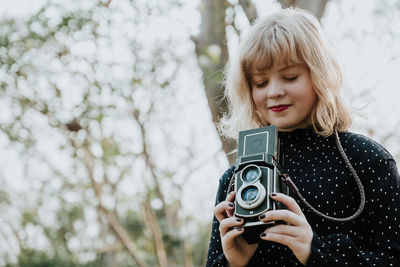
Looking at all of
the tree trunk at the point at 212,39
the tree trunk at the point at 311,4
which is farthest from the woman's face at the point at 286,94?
the tree trunk at the point at 212,39

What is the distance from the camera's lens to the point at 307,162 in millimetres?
1580

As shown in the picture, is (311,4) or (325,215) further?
(311,4)

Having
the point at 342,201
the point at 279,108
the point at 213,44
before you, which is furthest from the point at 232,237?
the point at 213,44

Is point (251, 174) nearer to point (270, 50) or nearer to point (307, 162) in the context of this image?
point (307, 162)

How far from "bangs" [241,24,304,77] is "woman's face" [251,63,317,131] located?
2 cm

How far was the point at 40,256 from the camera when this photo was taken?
42.4ft

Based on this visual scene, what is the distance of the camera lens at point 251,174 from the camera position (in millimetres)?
1346

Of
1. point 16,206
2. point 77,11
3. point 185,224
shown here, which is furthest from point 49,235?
point 77,11

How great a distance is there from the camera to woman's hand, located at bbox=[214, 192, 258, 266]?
1.33 m

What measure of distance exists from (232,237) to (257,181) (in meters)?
0.18

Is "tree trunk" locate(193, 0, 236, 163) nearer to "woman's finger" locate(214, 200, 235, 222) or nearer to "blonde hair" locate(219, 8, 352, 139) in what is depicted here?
"blonde hair" locate(219, 8, 352, 139)

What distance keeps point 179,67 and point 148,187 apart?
2.17m

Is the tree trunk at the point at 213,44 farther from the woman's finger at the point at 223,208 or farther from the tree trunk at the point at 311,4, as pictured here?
the woman's finger at the point at 223,208

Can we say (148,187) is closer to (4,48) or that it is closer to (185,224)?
(185,224)
